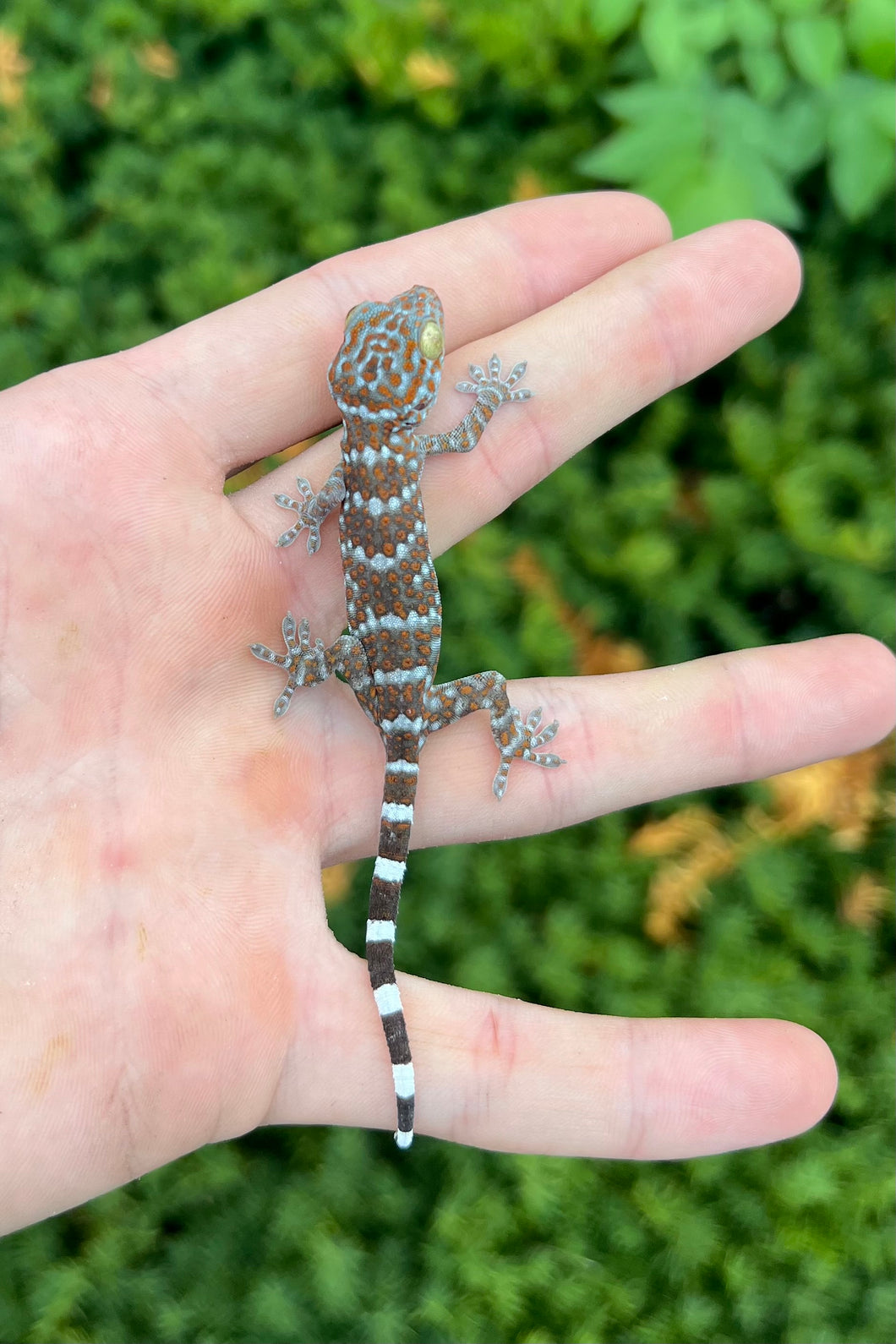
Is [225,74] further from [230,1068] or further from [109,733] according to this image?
[230,1068]

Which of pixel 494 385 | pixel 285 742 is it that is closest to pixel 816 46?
pixel 494 385

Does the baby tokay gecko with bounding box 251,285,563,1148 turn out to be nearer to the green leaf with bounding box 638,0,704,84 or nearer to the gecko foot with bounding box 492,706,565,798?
the gecko foot with bounding box 492,706,565,798

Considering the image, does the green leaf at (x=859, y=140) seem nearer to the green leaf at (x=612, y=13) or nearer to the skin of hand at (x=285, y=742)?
the skin of hand at (x=285, y=742)

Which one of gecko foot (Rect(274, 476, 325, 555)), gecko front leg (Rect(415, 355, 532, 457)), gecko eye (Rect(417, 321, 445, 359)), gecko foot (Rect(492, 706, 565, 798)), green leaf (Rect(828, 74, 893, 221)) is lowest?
gecko foot (Rect(492, 706, 565, 798))

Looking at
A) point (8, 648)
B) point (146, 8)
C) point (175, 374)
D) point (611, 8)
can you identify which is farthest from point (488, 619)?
point (146, 8)

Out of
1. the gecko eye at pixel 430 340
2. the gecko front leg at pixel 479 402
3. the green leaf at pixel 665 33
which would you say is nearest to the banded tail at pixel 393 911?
the gecko front leg at pixel 479 402

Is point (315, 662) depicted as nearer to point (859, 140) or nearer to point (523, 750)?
point (523, 750)

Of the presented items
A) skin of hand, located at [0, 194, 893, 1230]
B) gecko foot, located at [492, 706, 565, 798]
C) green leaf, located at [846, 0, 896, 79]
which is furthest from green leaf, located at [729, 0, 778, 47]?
gecko foot, located at [492, 706, 565, 798]
